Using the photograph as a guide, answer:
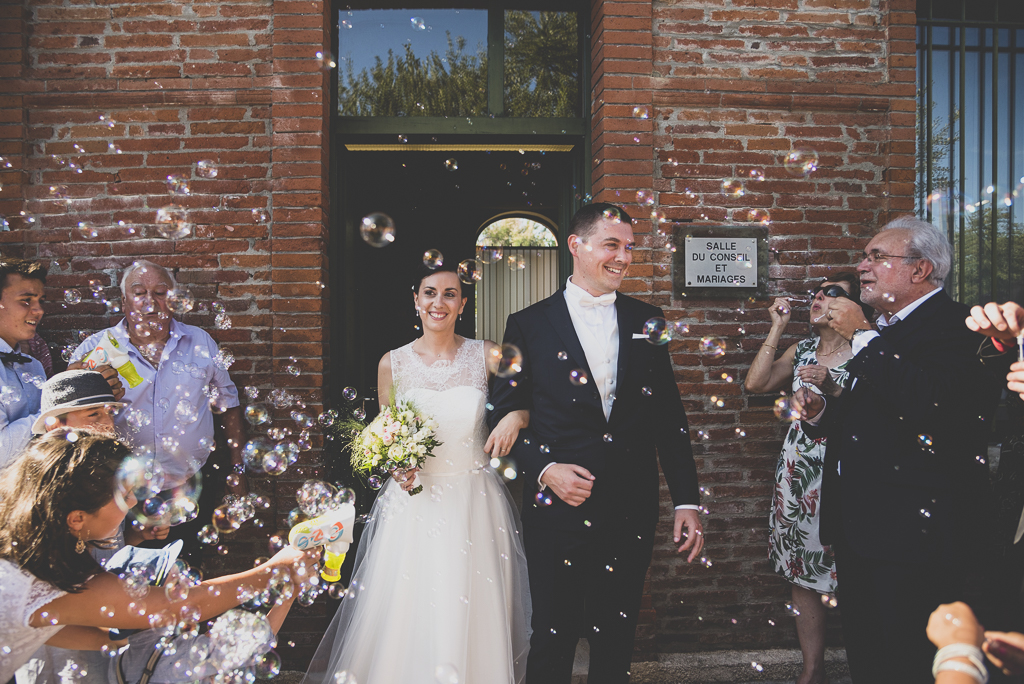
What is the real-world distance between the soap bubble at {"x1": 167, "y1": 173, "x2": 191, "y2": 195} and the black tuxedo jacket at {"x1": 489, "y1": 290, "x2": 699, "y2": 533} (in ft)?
8.08

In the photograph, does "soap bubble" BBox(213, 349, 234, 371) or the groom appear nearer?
the groom

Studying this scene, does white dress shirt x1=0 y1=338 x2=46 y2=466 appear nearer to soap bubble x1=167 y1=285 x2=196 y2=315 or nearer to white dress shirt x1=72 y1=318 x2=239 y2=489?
white dress shirt x1=72 y1=318 x2=239 y2=489

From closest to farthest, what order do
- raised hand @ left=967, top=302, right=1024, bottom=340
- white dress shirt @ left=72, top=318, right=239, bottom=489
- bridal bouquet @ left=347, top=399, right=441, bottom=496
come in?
1. raised hand @ left=967, top=302, right=1024, bottom=340
2. bridal bouquet @ left=347, top=399, right=441, bottom=496
3. white dress shirt @ left=72, top=318, right=239, bottom=489

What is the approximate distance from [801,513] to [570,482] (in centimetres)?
173

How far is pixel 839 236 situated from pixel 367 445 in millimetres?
3329

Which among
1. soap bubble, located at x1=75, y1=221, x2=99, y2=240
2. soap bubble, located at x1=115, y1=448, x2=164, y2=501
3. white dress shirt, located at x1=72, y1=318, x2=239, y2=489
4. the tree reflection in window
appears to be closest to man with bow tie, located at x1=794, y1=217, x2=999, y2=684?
soap bubble, located at x1=115, y1=448, x2=164, y2=501

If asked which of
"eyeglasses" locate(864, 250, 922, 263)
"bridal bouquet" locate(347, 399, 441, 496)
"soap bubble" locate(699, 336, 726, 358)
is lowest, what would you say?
"bridal bouquet" locate(347, 399, 441, 496)

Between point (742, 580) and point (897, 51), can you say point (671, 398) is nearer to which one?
point (742, 580)

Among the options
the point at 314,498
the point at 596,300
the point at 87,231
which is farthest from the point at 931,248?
the point at 87,231

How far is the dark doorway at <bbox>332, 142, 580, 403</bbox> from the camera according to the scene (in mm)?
4250

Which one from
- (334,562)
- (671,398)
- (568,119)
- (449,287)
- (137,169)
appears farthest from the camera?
(568,119)

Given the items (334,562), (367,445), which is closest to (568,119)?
(367,445)

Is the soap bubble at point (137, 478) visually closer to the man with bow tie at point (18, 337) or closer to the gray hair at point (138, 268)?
the man with bow tie at point (18, 337)

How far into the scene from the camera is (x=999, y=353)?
2.28 m
